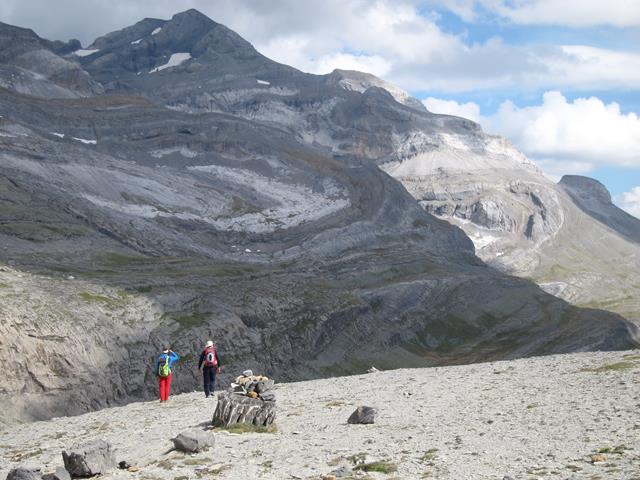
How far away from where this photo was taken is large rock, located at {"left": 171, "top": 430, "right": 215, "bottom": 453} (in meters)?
25.8

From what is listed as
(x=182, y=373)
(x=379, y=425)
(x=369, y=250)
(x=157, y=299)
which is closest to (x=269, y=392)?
(x=379, y=425)

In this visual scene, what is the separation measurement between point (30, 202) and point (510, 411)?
331 feet

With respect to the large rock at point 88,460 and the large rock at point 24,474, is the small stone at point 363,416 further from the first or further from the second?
the large rock at point 24,474

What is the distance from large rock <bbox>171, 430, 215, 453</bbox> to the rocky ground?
10.6 inches

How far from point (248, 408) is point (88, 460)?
7.48 m

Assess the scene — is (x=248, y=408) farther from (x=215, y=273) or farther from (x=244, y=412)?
(x=215, y=273)

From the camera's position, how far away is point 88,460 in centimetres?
2350

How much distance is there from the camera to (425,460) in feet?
75.9

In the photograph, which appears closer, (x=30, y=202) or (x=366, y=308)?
(x=30, y=202)

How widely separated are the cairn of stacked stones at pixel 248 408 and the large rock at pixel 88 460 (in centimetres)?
593

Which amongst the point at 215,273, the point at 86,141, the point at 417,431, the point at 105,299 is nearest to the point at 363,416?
the point at 417,431

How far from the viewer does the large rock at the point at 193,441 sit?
84.8 feet

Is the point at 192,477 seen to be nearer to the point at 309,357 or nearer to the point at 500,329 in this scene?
the point at 309,357

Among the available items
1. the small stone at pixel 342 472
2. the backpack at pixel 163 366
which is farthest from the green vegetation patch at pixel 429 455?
the backpack at pixel 163 366
